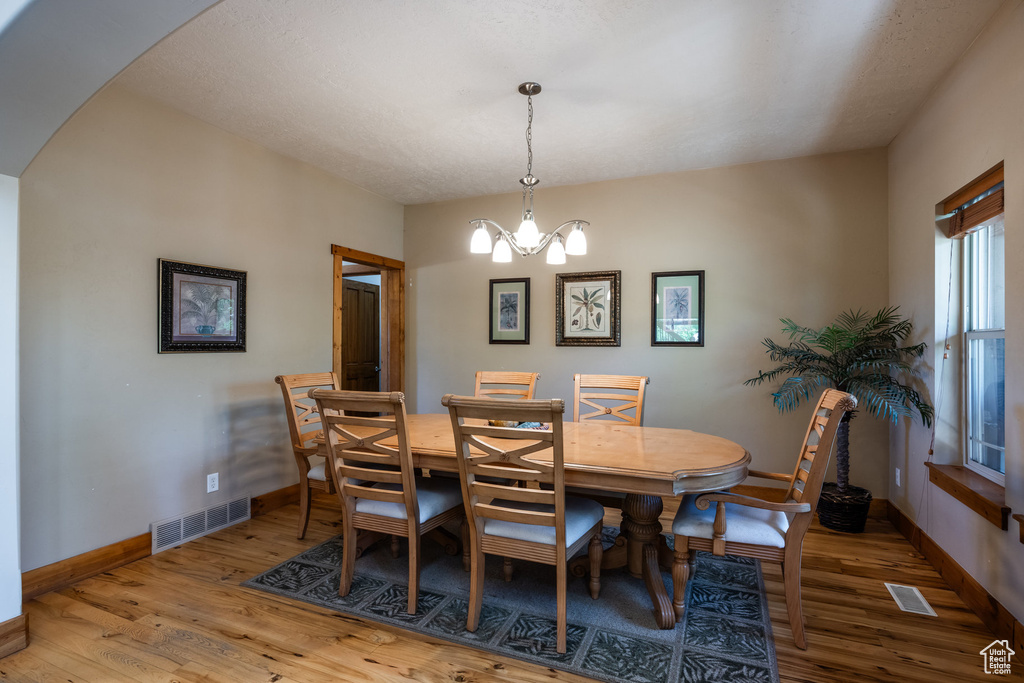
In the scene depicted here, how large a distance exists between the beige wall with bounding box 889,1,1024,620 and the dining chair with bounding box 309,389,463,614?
236cm

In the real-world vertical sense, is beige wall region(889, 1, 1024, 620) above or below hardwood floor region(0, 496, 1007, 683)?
above

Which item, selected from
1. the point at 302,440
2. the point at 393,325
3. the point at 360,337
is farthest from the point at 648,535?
the point at 360,337

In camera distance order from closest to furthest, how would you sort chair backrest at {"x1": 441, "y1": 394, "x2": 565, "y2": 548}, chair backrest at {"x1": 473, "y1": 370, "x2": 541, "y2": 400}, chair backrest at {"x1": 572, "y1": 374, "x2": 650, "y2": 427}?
1. chair backrest at {"x1": 441, "y1": 394, "x2": 565, "y2": 548}
2. chair backrest at {"x1": 572, "y1": 374, "x2": 650, "y2": 427}
3. chair backrest at {"x1": 473, "y1": 370, "x2": 541, "y2": 400}

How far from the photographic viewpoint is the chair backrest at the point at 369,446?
6.97ft

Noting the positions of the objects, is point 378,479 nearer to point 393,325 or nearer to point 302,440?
point 302,440

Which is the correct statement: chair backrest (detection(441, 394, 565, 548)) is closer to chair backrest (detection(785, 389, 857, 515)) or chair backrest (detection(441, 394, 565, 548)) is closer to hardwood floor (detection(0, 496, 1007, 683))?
hardwood floor (detection(0, 496, 1007, 683))

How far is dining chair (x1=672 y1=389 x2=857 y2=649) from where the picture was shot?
1939 millimetres

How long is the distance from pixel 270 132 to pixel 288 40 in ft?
3.90

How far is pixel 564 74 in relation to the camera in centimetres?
255

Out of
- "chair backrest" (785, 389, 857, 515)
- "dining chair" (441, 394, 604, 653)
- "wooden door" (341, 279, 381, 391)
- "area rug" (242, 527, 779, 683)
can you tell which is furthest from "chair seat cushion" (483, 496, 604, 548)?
"wooden door" (341, 279, 381, 391)

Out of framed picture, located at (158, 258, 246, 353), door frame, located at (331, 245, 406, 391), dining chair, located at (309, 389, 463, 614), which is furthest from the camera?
door frame, located at (331, 245, 406, 391)

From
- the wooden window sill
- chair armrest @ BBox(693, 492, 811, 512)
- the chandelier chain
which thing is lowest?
the wooden window sill

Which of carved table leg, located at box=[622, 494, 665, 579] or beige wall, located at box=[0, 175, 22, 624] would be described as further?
carved table leg, located at box=[622, 494, 665, 579]

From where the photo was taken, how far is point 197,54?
94.6 inches
